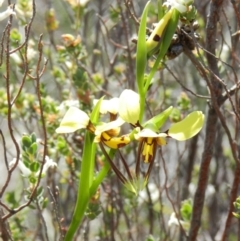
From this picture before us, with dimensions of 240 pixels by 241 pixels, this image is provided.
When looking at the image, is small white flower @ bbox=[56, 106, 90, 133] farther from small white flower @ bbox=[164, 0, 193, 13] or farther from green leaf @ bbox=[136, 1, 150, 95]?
small white flower @ bbox=[164, 0, 193, 13]

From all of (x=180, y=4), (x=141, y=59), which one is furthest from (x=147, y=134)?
(x=180, y=4)

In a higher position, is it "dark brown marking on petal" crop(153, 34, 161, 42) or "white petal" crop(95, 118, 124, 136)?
"dark brown marking on petal" crop(153, 34, 161, 42)

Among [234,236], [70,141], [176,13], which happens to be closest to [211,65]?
[176,13]

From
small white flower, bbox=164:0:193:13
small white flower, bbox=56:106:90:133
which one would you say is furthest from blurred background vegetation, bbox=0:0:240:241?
small white flower, bbox=56:106:90:133

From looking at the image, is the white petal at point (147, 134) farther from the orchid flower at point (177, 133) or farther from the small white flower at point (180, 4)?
the small white flower at point (180, 4)

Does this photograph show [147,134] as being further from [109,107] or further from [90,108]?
[90,108]
